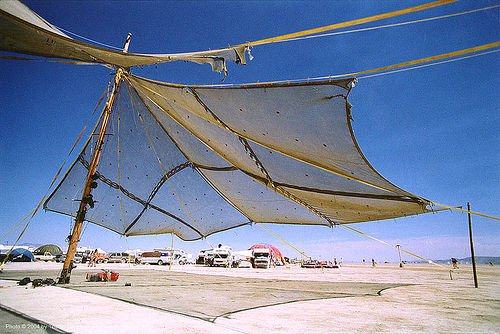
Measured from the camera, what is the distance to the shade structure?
5176mm

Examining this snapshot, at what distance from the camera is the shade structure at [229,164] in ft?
17.0

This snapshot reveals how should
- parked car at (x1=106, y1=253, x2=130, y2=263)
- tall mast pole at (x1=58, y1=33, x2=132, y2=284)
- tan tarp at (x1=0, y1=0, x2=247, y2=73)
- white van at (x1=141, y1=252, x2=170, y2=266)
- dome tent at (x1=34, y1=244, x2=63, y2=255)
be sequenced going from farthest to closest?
1. dome tent at (x1=34, y1=244, x2=63, y2=255)
2. parked car at (x1=106, y1=253, x2=130, y2=263)
3. white van at (x1=141, y1=252, x2=170, y2=266)
4. tall mast pole at (x1=58, y1=33, x2=132, y2=284)
5. tan tarp at (x1=0, y1=0, x2=247, y2=73)

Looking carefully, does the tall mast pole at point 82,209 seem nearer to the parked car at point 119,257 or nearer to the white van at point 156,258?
the white van at point 156,258

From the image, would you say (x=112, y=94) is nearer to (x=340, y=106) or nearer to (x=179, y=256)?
(x=340, y=106)

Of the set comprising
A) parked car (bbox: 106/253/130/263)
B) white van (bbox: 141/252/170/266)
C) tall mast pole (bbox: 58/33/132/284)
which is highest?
tall mast pole (bbox: 58/33/132/284)

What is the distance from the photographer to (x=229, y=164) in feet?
28.7

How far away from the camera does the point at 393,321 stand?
4.02m

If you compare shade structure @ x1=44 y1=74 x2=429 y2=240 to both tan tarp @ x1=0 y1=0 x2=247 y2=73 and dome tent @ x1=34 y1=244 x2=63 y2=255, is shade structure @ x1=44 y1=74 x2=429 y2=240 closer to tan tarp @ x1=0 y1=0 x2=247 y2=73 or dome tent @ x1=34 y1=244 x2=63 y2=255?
tan tarp @ x1=0 y1=0 x2=247 y2=73

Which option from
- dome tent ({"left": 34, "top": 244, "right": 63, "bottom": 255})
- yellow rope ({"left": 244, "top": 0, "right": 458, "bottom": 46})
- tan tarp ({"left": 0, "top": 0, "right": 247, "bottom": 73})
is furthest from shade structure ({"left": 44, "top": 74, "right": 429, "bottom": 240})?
dome tent ({"left": 34, "top": 244, "right": 63, "bottom": 255})

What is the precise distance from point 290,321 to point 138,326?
2134 millimetres

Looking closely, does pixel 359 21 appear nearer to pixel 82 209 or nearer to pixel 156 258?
pixel 82 209

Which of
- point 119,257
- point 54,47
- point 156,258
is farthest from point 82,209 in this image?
point 119,257

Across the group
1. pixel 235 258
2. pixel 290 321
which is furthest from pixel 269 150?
pixel 235 258

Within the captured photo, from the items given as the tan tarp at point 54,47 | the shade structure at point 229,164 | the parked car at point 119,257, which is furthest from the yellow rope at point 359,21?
the parked car at point 119,257
